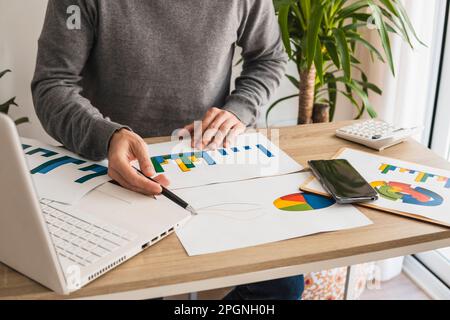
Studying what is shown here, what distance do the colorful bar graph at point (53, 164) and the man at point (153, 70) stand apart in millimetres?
26

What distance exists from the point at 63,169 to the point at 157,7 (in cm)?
50

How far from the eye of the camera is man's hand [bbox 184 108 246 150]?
1072mm

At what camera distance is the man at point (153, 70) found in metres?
1.08

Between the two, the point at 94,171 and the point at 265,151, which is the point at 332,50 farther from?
the point at 94,171

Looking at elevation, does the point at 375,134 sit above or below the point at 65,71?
below

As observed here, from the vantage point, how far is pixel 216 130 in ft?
3.58

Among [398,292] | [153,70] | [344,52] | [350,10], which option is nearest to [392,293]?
[398,292]

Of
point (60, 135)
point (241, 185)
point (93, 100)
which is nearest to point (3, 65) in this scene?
point (93, 100)

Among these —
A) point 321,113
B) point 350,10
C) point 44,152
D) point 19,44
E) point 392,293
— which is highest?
point 350,10

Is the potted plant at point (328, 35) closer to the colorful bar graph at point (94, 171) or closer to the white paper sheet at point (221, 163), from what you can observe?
the white paper sheet at point (221, 163)

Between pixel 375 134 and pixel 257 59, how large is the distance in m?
0.49

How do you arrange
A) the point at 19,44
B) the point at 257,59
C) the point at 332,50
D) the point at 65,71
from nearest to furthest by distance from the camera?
the point at 65,71, the point at 257,59, the point at 332,50, the point at 19,44

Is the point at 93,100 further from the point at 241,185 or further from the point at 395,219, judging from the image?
the point at 395,219

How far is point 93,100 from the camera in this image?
52.2 inches
